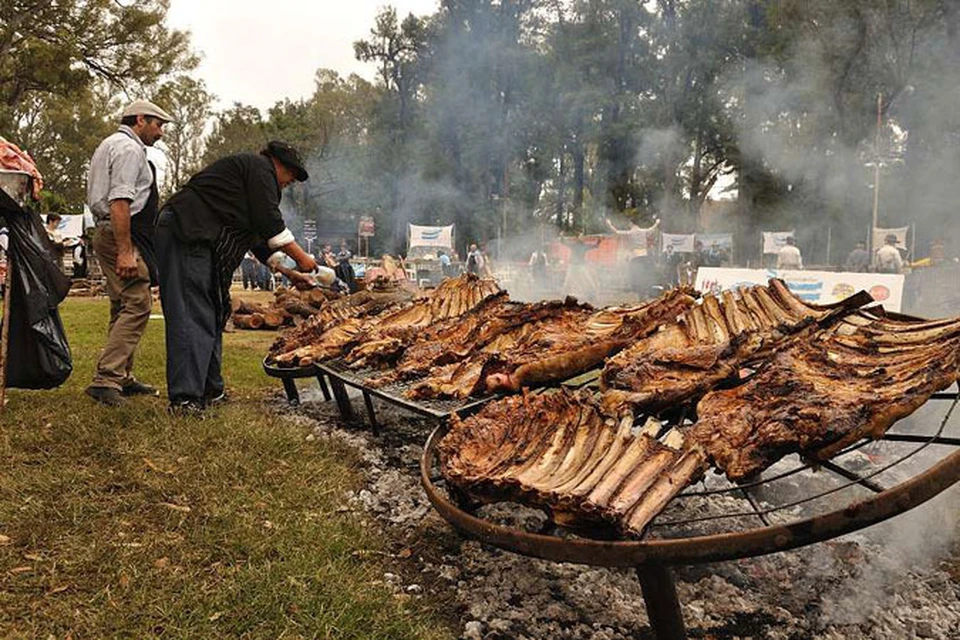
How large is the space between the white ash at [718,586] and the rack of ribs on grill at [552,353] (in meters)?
0.68

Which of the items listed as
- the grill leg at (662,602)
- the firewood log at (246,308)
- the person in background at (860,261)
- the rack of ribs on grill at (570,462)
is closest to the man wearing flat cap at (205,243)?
the rack of ribs on grill at (570,462)

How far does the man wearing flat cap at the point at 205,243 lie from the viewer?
15.3ft

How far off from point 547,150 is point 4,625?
3379cm

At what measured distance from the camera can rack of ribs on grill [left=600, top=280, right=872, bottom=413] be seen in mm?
2529

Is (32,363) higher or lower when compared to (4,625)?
higher

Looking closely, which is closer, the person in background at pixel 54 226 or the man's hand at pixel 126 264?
the man's hand at pixel 126 264

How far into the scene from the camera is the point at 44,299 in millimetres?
4566

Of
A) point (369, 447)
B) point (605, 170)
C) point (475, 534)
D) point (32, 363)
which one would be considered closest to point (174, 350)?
point (32, 363)

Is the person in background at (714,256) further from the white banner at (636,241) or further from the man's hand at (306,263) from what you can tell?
the man's hand at (306,263)

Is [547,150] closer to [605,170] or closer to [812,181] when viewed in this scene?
[605,170]

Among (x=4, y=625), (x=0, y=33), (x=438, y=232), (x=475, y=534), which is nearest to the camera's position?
(x=475, y=534)

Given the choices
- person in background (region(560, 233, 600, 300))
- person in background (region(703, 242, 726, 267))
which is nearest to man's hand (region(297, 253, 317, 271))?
person in background (region(560, 233, 600, 300))

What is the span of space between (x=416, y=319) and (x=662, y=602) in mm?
Answer: 3783

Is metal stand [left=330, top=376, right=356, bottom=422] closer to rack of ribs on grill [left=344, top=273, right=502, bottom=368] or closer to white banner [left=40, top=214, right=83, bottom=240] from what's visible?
rack of ribs on grill [left=344, top=273, right=502, bottom=368]
